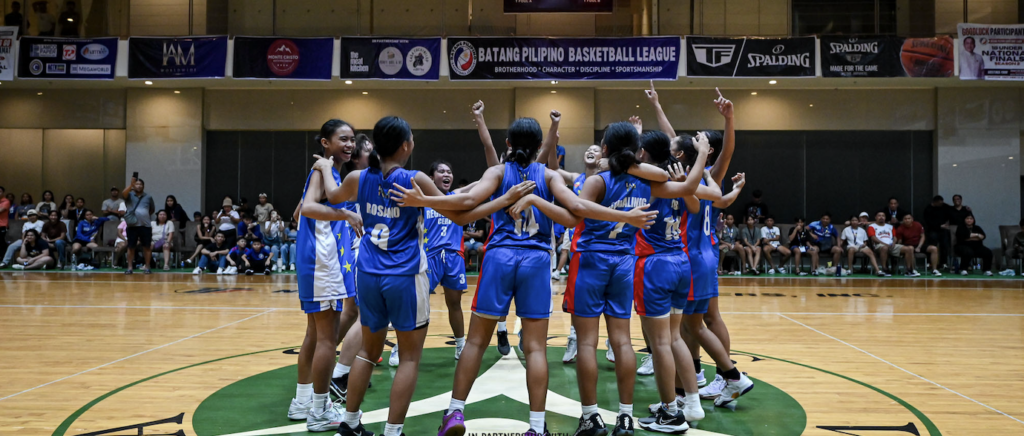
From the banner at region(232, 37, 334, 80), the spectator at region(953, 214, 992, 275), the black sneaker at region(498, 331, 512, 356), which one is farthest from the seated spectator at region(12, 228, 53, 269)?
the spectator at region(953, 214, 992, 275)

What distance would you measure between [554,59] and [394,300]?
13709 millimetres

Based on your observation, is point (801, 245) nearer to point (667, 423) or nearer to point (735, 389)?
point (735, 389)

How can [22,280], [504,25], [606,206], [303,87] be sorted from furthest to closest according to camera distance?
1. [303,87]
2. [504,25]
3. [22,280]
4. [606,206]

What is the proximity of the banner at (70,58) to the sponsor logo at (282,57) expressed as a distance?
3962mm

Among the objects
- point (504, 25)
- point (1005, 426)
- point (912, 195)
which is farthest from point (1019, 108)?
point (1005, 426)

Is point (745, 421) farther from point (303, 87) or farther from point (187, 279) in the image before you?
point (303, 87)

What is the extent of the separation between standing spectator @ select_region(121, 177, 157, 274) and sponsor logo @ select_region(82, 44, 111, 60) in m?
4.00

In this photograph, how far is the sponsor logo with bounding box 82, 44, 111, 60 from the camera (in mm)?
16719

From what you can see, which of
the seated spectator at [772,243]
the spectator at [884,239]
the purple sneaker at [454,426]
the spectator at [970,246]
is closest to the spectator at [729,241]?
the seated spectator at [772,243]

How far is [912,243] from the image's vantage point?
15852 millimetres

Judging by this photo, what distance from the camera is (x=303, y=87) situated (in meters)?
18.9

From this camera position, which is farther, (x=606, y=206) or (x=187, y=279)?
(x=187, y=279)

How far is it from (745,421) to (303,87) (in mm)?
17215

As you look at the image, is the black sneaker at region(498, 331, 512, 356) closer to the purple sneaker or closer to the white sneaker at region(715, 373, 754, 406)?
the white sneaker at region(715, 373, 754, 406)
